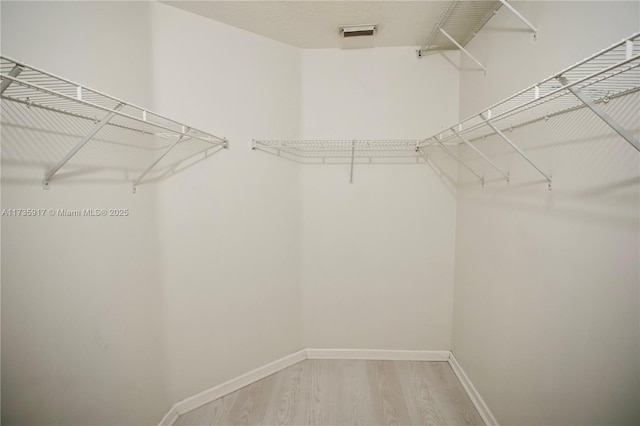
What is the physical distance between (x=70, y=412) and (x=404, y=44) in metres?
2.91

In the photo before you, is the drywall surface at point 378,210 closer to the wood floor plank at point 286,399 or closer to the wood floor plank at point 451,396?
the wood floor plank at point 451,396

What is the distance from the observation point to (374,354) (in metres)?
2.13

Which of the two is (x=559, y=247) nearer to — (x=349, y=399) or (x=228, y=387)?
(x=349, y=399)

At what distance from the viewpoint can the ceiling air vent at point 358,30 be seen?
1.71m

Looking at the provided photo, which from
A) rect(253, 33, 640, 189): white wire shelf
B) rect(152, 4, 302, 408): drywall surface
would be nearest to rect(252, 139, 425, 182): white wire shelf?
rect(253, 33, 640, 189): white wire shelf

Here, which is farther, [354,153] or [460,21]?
[354,153]

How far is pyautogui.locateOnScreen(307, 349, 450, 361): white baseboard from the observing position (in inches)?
82.8

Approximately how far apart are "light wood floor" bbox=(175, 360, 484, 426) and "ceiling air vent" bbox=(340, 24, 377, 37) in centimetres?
259

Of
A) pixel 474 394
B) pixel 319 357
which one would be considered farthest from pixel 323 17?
pixel 474 394

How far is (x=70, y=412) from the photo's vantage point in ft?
3.37

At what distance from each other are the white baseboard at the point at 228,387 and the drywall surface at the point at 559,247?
1383mm

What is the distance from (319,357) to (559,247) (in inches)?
73.3

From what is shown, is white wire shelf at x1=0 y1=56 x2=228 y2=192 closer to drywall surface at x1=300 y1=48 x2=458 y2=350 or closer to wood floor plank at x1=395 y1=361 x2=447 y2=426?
drywall surface at x1=300 y1=48 x2=458 y2=350

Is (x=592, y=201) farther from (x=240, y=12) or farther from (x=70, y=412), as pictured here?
(x=70, y=412)
